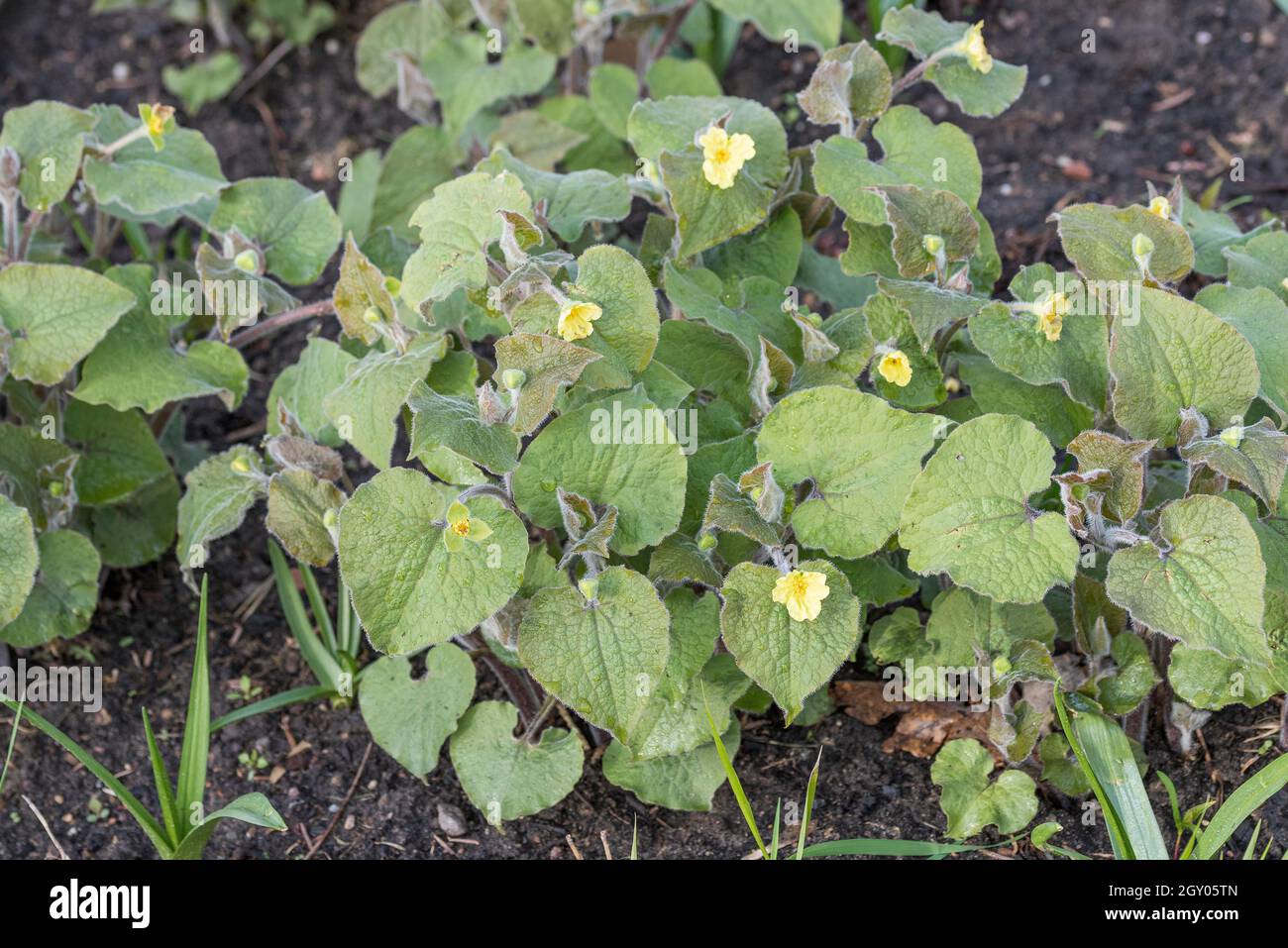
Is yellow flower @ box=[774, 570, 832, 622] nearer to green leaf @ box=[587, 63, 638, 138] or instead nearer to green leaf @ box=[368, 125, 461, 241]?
green leaf @ box=[587, 63, 638, 138]

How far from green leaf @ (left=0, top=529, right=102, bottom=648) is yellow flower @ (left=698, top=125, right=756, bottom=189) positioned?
1.44m

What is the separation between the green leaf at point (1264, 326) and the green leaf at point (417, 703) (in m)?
1.52

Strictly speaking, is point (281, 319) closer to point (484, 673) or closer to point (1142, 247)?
point (484, 673)

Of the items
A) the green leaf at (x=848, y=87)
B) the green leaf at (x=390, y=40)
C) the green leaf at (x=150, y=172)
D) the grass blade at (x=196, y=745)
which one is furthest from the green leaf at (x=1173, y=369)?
the green leaf at (x=390, y=40)

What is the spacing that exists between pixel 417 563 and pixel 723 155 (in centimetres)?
98

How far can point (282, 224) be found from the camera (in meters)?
2.85

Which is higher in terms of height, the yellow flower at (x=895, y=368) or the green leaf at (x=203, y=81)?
the green leaf at (x=203, y=81)

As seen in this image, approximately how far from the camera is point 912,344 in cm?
251

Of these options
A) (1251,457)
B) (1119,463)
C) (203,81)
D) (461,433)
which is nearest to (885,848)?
(1119,463)

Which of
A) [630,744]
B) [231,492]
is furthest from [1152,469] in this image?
[231,492]

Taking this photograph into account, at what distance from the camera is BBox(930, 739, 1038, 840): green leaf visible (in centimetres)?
235

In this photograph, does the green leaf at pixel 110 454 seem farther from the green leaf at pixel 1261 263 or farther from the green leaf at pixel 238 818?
the green leaf at pixel 1261 263

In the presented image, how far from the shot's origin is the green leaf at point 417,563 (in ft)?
6.90

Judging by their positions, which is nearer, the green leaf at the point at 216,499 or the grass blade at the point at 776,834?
the grass blade at the point at 776,834
